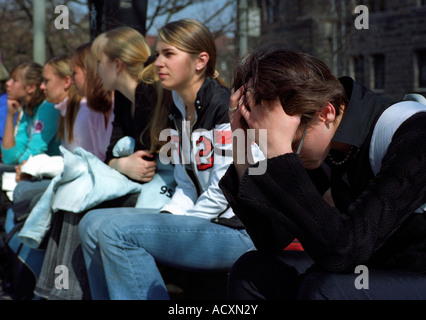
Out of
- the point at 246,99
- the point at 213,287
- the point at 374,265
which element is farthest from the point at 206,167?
the point at 374,265

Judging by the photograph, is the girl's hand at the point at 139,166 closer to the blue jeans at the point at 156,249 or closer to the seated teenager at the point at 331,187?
the blue jeans at the point at 156,249

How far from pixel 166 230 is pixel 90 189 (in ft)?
2.63

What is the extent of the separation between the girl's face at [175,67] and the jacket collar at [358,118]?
1451 millimetres

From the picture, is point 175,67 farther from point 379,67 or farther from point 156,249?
point 379,67

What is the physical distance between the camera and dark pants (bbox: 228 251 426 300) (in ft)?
6.16

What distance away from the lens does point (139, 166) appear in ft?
12.3

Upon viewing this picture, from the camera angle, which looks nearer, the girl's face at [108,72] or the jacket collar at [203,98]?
the jacket collar at [203,98]

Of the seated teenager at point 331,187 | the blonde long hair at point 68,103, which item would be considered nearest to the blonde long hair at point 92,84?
the blonde long hair at point 68,103

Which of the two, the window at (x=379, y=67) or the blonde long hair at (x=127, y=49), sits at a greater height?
the blonde long hair at (x=127, y=49)

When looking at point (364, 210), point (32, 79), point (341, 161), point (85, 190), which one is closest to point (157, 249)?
point (85, 190)

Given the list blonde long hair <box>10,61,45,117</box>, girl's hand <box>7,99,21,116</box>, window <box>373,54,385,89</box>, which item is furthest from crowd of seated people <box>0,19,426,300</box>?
window <box>373,54,385,89</box>

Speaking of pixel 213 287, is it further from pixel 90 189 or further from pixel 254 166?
pixel 254 166

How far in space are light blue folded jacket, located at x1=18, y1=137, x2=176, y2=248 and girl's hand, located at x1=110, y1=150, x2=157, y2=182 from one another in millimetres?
41

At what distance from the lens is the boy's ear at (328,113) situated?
2.12 meters
